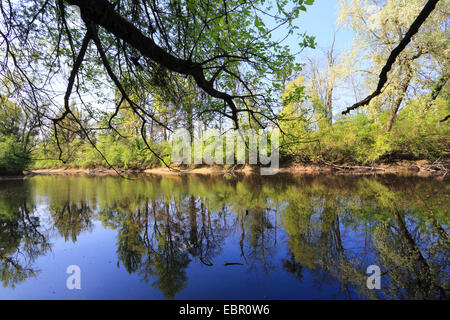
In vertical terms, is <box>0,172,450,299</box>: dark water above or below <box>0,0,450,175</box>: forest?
below

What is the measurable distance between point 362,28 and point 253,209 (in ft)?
45.0

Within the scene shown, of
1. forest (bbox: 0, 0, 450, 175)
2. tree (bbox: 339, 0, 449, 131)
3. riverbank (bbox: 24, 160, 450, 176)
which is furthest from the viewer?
riverbank (bbox: 24, 160, 450, 176)

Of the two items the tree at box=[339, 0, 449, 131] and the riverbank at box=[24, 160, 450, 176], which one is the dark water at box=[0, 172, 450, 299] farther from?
the tree at box=[339, 0, 449, 131]

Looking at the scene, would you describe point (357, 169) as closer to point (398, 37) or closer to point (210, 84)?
point (398, 37)

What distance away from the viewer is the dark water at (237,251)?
7.93ft

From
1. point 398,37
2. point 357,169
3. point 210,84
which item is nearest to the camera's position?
point 210,84

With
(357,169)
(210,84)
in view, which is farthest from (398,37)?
(210,84)

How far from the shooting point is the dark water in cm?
242

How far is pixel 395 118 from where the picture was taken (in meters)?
13.9

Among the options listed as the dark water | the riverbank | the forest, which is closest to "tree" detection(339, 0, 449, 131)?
the forest

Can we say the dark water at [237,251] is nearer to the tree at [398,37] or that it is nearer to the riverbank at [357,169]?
the riverbank at [357,169]

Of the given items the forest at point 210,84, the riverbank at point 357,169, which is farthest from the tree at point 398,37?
the riverbank at point 357,169

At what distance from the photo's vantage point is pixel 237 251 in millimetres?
3453
